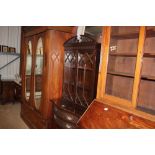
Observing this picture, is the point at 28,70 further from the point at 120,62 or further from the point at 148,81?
the point at 148,81

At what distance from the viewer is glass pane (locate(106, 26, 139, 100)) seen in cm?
165

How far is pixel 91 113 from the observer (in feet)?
5.62

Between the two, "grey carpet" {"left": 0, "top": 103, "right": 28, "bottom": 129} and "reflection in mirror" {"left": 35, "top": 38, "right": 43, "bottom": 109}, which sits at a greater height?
"reflection in mirror" {"left": 35, "top": 38, "right": 43, "bottom": 109}

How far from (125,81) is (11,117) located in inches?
111

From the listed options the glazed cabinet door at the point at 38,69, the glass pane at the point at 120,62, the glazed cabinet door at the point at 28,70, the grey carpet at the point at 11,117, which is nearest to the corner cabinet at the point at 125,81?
the glass pane at the point at 120,62

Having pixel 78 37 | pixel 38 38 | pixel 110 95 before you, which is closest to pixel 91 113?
pixel 110 95

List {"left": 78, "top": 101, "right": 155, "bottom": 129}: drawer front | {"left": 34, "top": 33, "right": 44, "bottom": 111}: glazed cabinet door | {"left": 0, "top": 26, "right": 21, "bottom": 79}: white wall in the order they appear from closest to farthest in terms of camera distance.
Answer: {"left": 78, "top": 101, "right": 155, "bottom": 129}: drawer front → {"left": 34, "top": 33, "right": 44, "bottom": 111}: glazed cabinet door → {"left": 0, "top": 26, "right": 21, "bottom": 79}: white wall

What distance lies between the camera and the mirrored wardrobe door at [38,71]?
9.37 ft

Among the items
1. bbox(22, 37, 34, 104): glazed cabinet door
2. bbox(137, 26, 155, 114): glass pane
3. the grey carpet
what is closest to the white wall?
the grey carpet

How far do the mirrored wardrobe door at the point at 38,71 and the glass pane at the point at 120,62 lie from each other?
1.42 metres

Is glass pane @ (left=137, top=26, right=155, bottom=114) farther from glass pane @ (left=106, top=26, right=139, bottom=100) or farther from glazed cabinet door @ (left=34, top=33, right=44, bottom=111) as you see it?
glazed cabinet door @ (left=34, top=33, right=44, bottom=111)

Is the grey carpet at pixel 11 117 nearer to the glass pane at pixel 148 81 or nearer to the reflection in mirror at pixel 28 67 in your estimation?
the reflection in mirror at pixel 28 67

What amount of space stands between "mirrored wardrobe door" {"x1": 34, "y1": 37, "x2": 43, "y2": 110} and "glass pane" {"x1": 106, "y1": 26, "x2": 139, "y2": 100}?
1424 mm
